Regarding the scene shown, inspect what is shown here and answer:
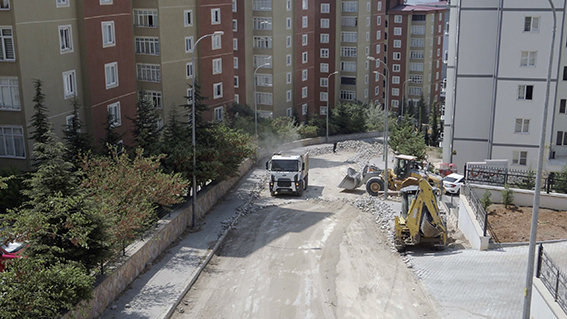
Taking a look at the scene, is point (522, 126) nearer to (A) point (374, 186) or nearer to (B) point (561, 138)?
(B) point (561, 138)

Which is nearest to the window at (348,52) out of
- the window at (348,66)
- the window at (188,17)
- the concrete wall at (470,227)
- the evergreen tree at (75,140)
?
the window at (348,66)

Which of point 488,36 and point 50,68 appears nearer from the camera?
point 50,68

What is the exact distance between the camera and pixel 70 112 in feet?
99.2

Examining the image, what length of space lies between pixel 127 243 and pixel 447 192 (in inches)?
956

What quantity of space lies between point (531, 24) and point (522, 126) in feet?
23.3

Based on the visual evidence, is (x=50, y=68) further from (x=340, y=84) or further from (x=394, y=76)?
(x=394, y=76)

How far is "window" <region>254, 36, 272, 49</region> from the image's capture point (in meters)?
65.8

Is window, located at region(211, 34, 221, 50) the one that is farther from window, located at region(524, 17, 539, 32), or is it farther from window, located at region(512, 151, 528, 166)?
window, located at region(512, 151, 528, 166)

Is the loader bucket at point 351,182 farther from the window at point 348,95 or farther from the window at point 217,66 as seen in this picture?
the window at point 348,95

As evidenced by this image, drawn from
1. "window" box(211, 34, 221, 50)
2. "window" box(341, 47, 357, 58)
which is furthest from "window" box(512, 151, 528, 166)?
"window" box(341, 47, 357, 58)

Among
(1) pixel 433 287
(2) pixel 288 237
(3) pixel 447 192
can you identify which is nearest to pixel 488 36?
(3) pixel 447 192

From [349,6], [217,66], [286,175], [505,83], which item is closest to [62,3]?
[286,175]

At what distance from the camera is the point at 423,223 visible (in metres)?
23.0

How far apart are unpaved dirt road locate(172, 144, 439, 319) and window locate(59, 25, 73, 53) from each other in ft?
42.8
